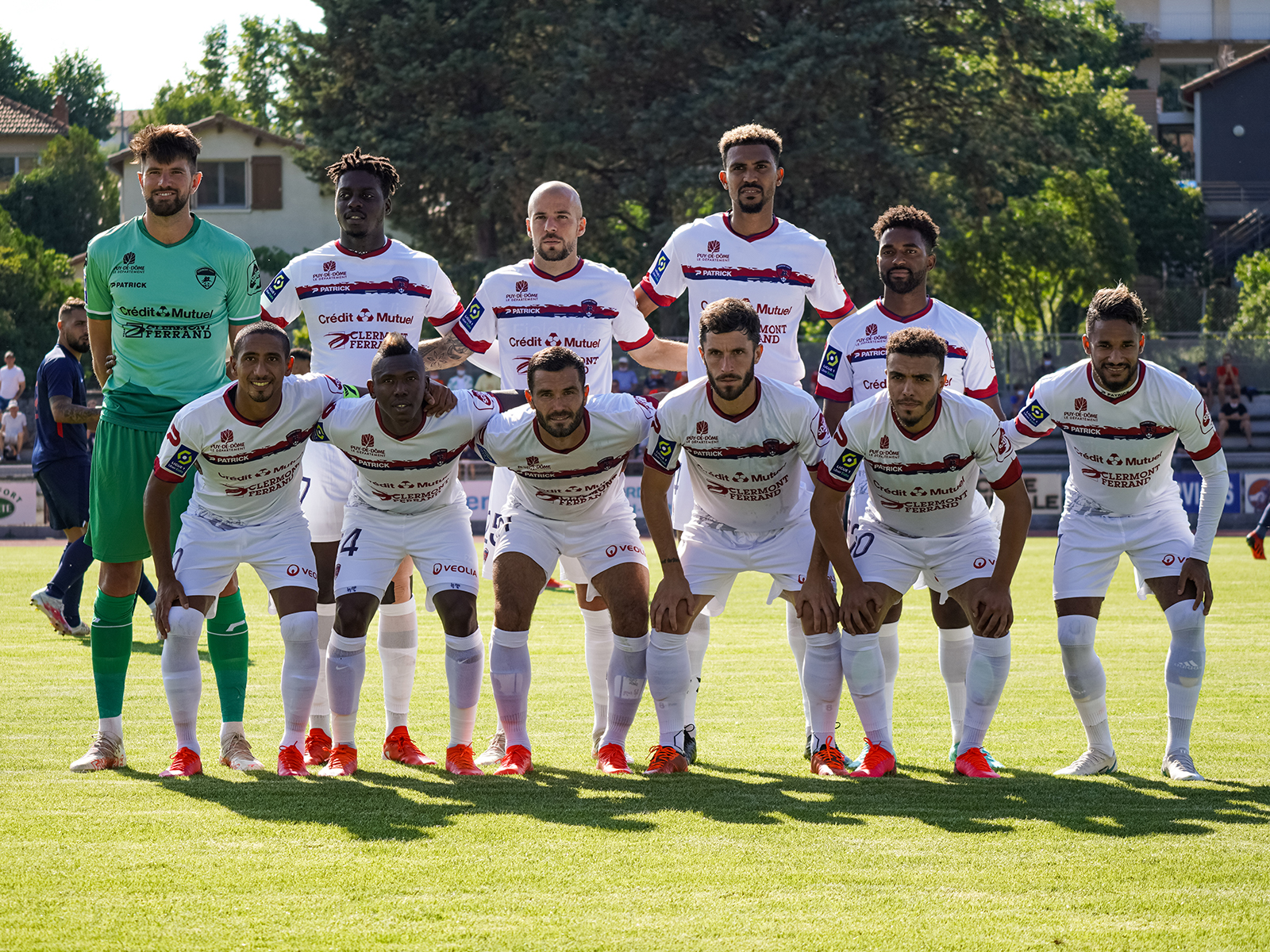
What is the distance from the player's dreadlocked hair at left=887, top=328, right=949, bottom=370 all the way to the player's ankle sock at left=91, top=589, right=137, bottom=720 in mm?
3600

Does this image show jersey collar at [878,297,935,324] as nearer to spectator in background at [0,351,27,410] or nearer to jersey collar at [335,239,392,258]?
jersey collar at [335,239,392,258]

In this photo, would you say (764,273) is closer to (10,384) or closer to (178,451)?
(178,451)

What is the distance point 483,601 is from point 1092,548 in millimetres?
8512

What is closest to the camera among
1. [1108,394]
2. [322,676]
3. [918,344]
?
[918,344]

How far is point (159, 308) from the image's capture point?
263 inches

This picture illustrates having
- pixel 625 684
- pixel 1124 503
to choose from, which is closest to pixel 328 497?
pixel 625 684

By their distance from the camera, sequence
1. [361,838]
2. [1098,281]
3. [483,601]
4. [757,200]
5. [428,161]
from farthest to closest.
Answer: [1098,281] < [428,161] < [483,601] < [757,200] < [361,838]

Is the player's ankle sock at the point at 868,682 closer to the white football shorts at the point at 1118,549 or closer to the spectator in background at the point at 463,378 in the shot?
the white football shorts at the point at 1118,549

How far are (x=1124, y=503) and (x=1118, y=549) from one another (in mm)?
221

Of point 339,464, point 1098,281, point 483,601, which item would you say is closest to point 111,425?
point 339,464

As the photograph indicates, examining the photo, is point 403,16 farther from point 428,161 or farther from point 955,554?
→ point 955,554

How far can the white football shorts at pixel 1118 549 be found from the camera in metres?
6.56

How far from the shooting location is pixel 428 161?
33.4 meters

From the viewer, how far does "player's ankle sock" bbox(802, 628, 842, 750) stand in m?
6.46
